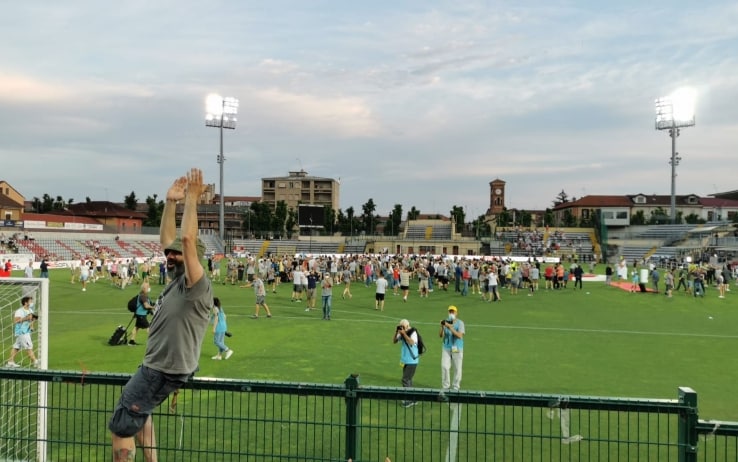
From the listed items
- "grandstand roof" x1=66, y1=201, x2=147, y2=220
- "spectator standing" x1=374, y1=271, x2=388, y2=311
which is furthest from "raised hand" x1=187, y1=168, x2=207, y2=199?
"grandstand roof" x1=66, y1=201, x2=147, y2=220

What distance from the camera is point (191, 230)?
303cm

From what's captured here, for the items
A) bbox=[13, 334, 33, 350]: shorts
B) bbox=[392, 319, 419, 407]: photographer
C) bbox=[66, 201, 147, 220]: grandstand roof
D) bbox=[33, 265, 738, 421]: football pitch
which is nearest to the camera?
bbox=[392, 319, 419, 407]: photographer

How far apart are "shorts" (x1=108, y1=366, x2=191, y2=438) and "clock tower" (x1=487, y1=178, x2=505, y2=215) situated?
401 feet

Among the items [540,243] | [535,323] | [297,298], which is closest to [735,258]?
[540,243]

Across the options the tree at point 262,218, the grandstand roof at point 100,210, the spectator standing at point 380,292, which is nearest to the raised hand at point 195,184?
the spectator standing at point 380,292

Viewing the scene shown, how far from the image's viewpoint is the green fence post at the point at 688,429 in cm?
316

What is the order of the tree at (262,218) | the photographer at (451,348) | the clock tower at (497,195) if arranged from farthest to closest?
the clock tower at (497,195)
the tree at (262,218)
the photographer at (451,348)

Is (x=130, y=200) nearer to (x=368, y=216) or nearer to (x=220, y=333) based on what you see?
(x=368, y=216)

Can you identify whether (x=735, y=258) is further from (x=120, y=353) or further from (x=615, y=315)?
(x=120, y=353)

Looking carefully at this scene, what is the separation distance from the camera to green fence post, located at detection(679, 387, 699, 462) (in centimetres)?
316

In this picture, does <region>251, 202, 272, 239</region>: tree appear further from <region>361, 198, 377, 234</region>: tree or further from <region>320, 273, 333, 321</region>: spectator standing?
<region>320, 273, 333, 321</region>: spectator standing

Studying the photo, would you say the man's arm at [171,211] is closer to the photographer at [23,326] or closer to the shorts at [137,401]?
the shorts at [137,401]

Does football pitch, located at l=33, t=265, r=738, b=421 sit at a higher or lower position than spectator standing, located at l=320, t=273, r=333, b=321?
lower

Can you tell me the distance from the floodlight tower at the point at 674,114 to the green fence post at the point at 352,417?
65846mm
